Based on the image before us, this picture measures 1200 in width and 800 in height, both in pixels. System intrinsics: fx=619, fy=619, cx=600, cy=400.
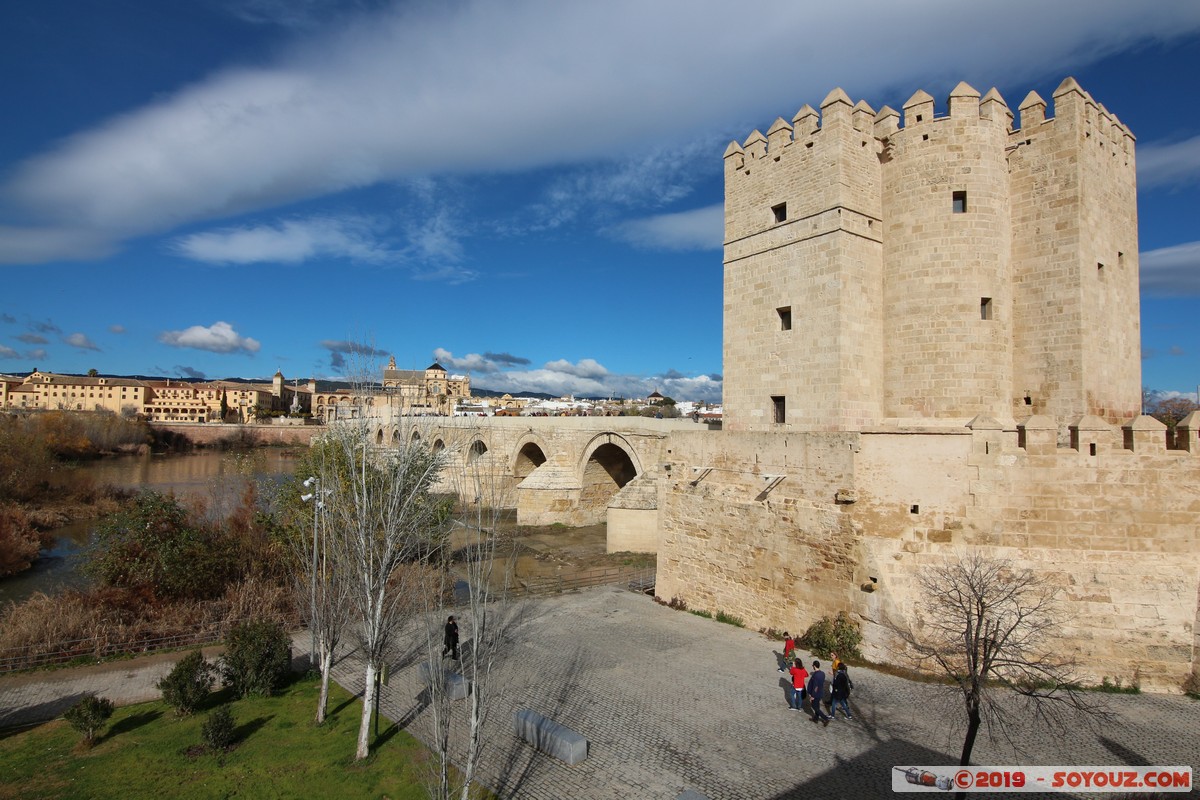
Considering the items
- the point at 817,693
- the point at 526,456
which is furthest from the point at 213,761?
the point at 526,456

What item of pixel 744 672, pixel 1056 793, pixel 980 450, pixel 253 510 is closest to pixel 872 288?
pixel 980 450

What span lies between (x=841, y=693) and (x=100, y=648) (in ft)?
45.6

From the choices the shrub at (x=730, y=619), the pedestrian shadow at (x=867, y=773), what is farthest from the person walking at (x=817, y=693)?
the shrub at (x=730, y=619)

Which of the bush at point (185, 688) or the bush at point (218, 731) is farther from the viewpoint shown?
the bush at point (185, 688)

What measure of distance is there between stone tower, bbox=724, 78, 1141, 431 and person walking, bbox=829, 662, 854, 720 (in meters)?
4.99

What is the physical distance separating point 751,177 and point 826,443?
6.72 metres

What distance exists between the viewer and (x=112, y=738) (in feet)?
29.7

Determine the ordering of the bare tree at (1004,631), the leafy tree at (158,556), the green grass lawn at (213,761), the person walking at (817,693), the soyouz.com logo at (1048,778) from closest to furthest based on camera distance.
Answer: the soyouz.com logo at (1048,778)
the green grass lawn at (213,761)
the bare tree at (1004,631)
the person walking at (817,693)
the leafy tree at (158,556)

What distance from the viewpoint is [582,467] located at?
91.6 ft

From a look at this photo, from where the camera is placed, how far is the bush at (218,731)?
8586 mm

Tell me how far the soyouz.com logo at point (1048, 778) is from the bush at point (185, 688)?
10165 mm

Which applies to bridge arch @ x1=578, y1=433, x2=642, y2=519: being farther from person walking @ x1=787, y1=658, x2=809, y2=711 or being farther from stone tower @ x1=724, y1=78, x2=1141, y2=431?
person walking @ x1=787, y1=658, x2=809, y2=711

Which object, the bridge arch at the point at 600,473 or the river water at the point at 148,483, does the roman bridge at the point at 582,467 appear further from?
the river water at the point at 148,483

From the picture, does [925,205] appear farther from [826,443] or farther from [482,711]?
[482,711]
